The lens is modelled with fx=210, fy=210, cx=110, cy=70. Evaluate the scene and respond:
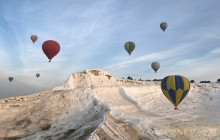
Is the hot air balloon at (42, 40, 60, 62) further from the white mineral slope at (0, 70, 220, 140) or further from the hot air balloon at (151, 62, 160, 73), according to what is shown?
the hot air balloon at (151, 62, 160, 73)

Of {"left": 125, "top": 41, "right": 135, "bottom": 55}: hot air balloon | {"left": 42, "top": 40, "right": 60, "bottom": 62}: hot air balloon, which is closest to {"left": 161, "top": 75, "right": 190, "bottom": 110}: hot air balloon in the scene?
{"left": 42, "top": 40, "right": 60, "bottom": 62}: hot air balloon

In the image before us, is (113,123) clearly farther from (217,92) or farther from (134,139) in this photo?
(217,92)

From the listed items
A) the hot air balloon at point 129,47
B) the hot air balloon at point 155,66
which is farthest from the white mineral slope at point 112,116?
the hot air balloon at point 155,66

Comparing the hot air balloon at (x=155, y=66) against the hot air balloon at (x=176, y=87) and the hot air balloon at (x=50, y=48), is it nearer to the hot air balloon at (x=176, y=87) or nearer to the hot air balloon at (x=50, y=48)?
the hot air balloon at (x=50, y=48)

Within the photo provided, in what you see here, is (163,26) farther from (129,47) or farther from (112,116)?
(112,116)

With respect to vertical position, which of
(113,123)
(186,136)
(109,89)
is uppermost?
(109,89)

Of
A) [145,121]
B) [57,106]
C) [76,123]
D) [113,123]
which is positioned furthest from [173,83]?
[57,106]
